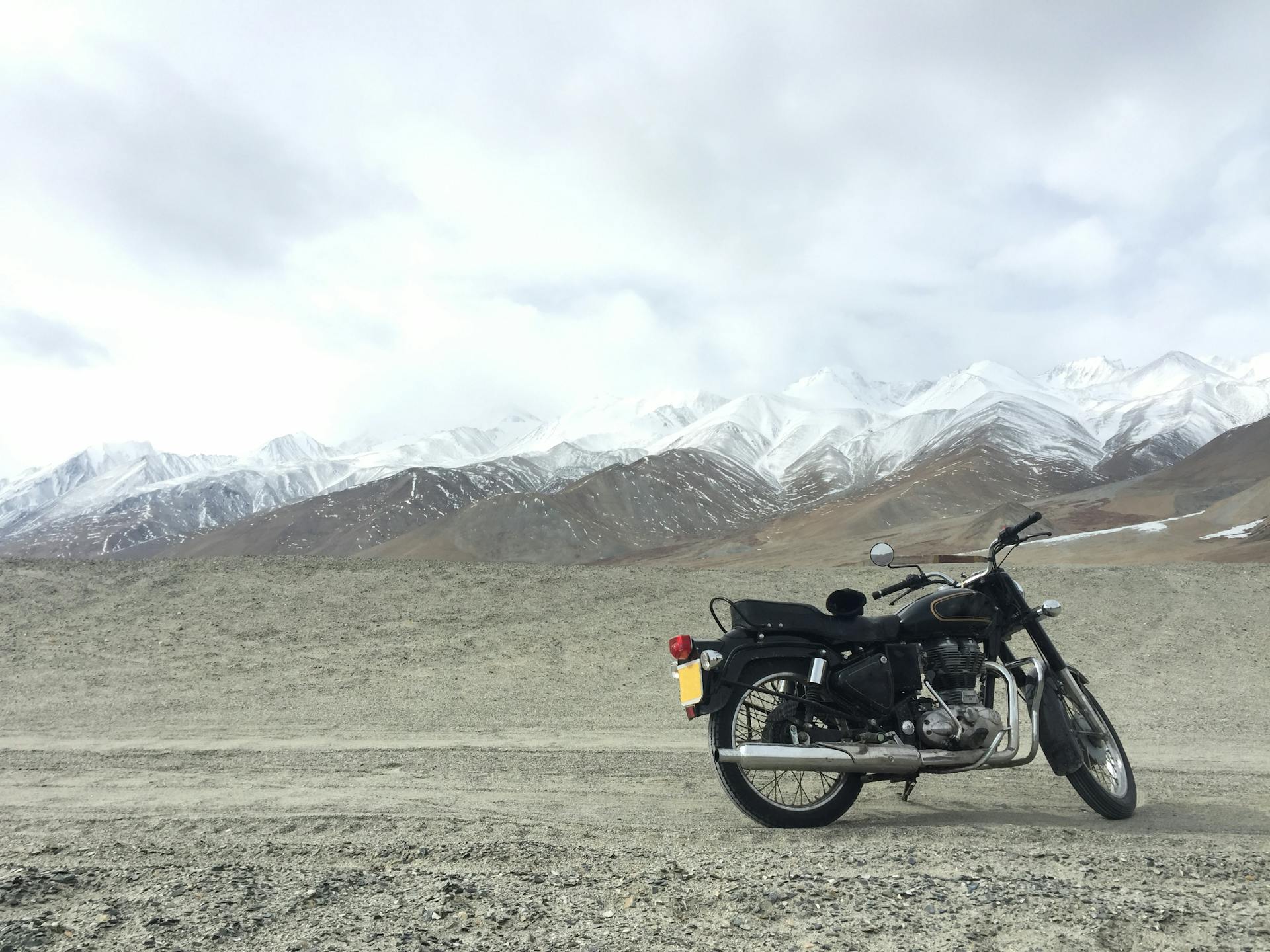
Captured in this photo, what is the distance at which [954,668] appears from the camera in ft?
17.1

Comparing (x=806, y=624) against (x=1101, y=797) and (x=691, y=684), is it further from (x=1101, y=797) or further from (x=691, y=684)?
(x=1101, y=797)

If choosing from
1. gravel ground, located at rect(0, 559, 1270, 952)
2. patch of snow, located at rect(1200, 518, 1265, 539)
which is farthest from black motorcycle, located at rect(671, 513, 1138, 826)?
patch of snow, located at rect(1200, 518, 1265, 539)

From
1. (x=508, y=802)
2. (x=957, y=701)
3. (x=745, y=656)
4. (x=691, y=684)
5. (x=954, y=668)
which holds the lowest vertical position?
(x=508, y=802)

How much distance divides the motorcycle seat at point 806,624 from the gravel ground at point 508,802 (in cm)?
115

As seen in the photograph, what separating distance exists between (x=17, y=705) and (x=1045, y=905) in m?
10.7

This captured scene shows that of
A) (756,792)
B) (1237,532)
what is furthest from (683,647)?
(1237,532)

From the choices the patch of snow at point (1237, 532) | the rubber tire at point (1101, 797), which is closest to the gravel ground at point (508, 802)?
the rubber tire at point (1101, 797)

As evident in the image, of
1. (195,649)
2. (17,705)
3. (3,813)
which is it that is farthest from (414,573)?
(3,813)

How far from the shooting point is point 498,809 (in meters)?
5.45

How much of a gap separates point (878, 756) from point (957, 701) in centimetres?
71

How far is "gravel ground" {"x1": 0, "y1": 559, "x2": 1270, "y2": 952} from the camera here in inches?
126

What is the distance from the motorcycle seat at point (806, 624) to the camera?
17.0 feet

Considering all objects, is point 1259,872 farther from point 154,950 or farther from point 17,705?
point 17,705

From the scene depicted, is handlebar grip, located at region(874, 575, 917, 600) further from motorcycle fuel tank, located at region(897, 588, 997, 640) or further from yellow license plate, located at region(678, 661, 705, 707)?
yellow license plate, located at region(678, 661, 705, 707)
